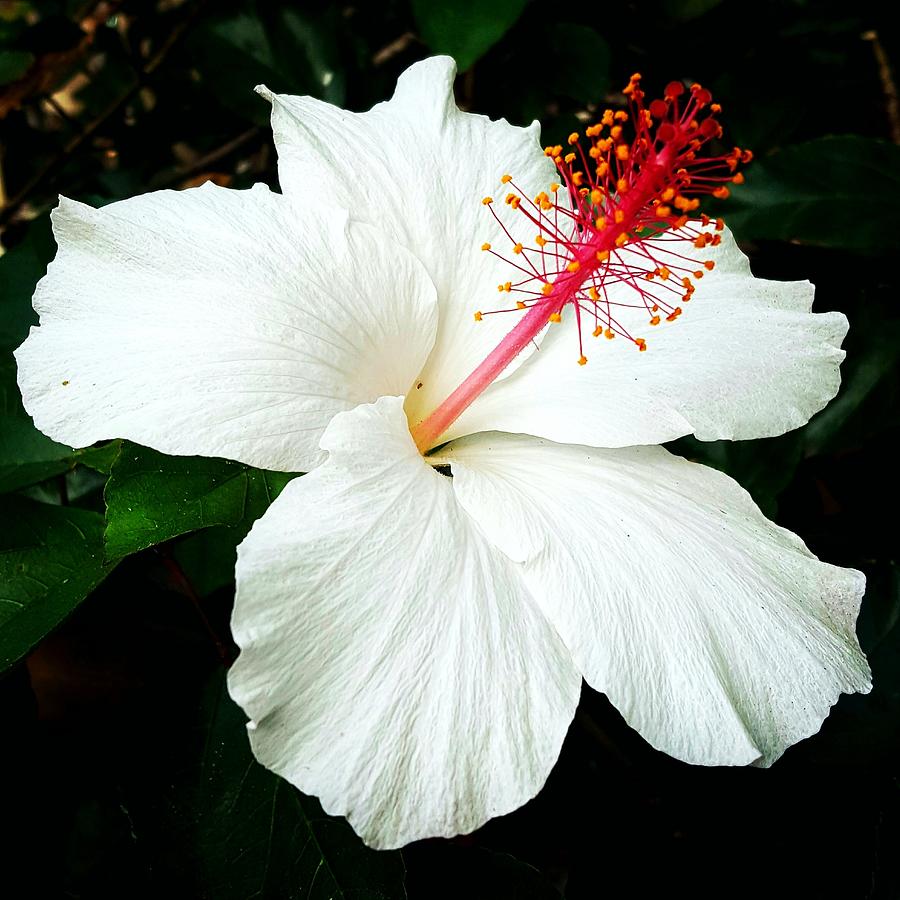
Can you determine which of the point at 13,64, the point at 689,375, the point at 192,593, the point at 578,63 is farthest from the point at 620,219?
the point at 13,64

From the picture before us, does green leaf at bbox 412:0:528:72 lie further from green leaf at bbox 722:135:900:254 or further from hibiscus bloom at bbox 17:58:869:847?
green leaf at bbox 722:135:900:254

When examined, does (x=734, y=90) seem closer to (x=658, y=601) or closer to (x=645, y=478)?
(x=645, y=478)

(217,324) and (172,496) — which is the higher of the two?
(217,324)

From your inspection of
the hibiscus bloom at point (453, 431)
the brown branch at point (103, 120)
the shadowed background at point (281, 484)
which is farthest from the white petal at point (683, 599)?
the brown branch at point (103, 120)

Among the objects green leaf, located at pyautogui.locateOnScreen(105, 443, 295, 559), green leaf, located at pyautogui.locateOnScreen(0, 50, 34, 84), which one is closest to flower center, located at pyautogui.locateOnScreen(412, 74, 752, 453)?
green leaf, located at pyautogui.locateOnScreen(105, 443, 295, 559)

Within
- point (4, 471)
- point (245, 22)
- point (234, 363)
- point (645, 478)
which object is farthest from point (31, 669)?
point (245, 22)

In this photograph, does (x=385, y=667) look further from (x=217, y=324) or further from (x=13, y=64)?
(x=13, y=64)
